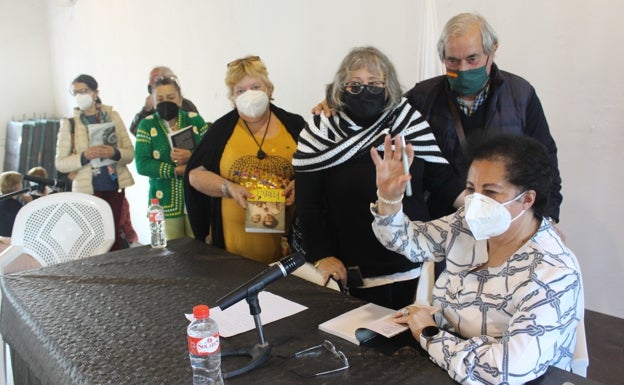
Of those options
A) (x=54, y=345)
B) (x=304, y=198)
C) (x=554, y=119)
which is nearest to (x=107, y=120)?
(x=304, y=198)

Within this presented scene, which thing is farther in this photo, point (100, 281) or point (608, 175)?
point (608, 175)

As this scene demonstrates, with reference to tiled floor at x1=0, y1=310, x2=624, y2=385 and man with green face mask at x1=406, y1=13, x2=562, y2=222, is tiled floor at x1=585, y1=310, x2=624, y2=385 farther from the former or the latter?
man with green face mask at x1=406, y1=13, x2=562, y2=222

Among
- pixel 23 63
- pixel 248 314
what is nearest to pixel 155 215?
pixel 248 314

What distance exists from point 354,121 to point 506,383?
1.06 metres

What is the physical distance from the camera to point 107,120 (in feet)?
11.7

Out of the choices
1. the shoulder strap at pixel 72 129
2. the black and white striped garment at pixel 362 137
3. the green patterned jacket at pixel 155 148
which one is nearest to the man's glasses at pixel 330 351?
the black and white striped garment at pixel 362 137

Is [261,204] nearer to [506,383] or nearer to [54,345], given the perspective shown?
[54,345]

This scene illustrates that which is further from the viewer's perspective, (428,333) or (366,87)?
(366,87)

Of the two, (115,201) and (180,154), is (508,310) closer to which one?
(180,154)

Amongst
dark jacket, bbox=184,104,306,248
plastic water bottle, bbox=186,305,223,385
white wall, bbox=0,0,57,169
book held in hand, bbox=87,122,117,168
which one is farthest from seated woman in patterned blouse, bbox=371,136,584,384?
white wall, bbox=0,0,57,169

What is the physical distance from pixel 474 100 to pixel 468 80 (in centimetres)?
12

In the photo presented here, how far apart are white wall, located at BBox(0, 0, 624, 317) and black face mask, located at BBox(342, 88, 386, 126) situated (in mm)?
1191

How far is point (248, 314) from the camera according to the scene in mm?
1541

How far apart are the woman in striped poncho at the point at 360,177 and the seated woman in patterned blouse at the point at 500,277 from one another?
1.09ft
